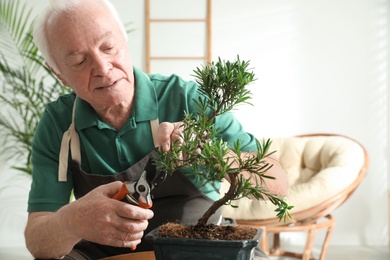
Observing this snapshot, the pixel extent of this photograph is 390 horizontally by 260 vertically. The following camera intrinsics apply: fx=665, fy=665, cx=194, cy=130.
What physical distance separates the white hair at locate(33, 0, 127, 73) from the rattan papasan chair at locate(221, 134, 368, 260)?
235 cm

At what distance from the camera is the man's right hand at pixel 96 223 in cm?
136

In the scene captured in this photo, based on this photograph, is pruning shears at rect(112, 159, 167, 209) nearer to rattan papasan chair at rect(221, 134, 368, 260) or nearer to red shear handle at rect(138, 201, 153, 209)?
red shear handle at rect(138, 201, 153, 209)

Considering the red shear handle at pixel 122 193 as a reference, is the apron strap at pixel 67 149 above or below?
above

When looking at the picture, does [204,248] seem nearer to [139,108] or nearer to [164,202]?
[164,202]

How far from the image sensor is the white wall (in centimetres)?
548

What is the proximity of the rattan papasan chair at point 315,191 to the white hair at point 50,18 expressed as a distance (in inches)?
92.6

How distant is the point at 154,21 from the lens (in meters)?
5.46

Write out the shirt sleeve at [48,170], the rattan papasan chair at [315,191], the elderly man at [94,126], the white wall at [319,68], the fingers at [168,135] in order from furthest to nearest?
the white wall at [319,68]
the rattan papasan chair at [315,191]
the shirt sleeve at [48,170]
the elderly man at [94,126]
the fingers at [168,135]

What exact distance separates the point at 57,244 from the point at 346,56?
434 cm

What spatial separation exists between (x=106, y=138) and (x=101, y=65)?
0.27 meters

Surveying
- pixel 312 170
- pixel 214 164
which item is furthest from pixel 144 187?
pixel 312 170

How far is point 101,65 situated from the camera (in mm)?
1732

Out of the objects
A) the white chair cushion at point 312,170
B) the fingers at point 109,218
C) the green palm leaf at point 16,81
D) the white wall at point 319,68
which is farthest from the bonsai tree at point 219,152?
the white wall at point 319,68

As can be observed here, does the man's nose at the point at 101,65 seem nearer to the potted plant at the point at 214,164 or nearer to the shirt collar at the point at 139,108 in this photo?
the shirt collar at the point at 139,108
